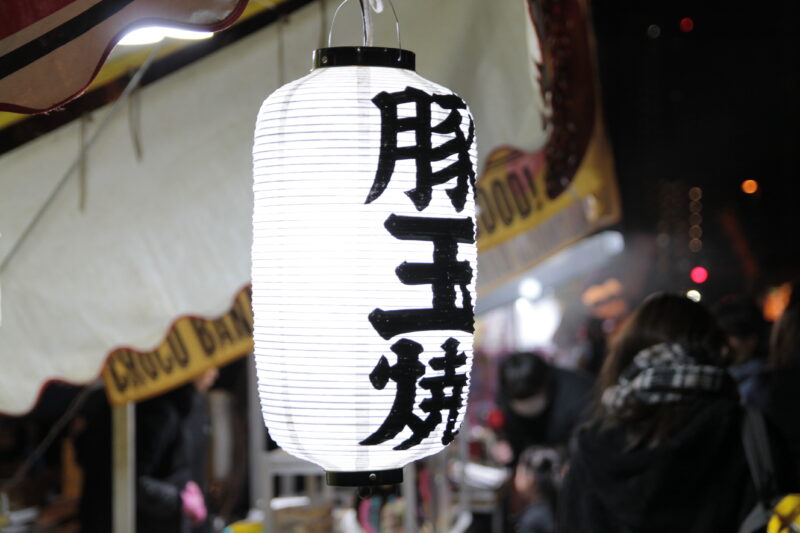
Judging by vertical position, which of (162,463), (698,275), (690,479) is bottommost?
(162,463)

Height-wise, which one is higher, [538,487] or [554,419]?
[554,419]

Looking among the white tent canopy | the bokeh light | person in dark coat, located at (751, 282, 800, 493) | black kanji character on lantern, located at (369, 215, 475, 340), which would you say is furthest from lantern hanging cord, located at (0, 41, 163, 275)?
the bokeh light

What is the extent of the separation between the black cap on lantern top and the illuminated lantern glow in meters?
27.2

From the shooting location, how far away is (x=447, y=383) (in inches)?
117

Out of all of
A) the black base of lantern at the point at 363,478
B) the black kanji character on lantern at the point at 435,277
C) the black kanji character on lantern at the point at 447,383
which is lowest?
the black base of lantern at the point at 363,478

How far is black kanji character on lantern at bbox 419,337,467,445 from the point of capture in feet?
9.59

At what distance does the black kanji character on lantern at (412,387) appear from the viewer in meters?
2.85

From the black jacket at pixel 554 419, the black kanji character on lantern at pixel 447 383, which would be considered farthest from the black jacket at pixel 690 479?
the black jacket at pixel 554 419

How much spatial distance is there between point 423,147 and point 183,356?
2.62 m

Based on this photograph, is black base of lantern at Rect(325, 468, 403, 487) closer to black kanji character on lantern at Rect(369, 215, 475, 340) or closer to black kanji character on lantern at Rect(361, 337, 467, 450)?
black kanji character on lantern at Rect(361, 337, 467, 450)

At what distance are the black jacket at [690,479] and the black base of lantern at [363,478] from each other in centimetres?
166

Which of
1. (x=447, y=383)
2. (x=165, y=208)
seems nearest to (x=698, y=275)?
(x=165, y=208)

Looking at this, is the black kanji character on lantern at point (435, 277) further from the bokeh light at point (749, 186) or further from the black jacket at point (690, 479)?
the bokeh light at point (749, 186)

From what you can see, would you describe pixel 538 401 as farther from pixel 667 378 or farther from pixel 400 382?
pixel 400 382
